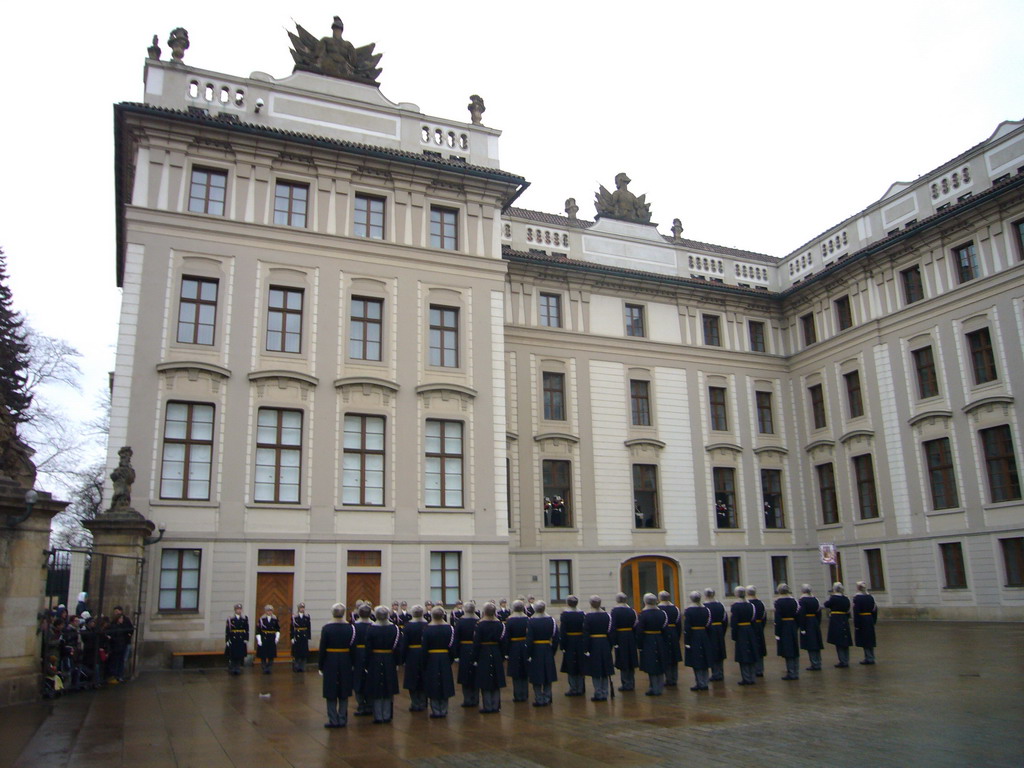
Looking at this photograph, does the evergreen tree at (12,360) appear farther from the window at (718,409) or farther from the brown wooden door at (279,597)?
the window at (718,409)

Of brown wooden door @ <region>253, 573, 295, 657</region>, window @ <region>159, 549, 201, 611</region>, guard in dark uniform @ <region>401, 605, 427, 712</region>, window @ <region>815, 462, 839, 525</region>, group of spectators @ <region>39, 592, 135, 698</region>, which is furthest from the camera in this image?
window @ <region>815, 462, 839, 525</region>

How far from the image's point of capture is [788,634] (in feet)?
50.9

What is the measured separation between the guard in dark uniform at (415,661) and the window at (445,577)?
34.8 feet

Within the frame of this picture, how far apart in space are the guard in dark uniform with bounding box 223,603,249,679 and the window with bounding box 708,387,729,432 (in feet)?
68.3

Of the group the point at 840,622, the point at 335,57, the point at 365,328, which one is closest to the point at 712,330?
the point at 365,328

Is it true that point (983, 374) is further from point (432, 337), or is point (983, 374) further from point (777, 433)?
point (432, 337)

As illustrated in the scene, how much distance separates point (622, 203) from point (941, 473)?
16171mm

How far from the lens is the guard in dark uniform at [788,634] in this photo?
1546cm

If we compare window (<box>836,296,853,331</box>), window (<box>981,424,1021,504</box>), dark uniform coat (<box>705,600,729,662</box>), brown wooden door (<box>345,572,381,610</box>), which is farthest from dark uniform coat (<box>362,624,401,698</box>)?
window (<box>836,296,853,331</box>)

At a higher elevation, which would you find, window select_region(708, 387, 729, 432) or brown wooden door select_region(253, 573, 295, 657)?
window select_region(708, 387, 729, 432)

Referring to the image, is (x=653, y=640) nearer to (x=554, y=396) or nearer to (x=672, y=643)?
(x=672, y=643)

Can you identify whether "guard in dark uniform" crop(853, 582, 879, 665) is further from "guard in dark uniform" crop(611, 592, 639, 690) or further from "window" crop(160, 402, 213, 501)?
"window" crop(160, 402, 213, 501)

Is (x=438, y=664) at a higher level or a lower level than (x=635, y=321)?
lower

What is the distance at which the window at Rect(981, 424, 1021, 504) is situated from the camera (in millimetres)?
27531
